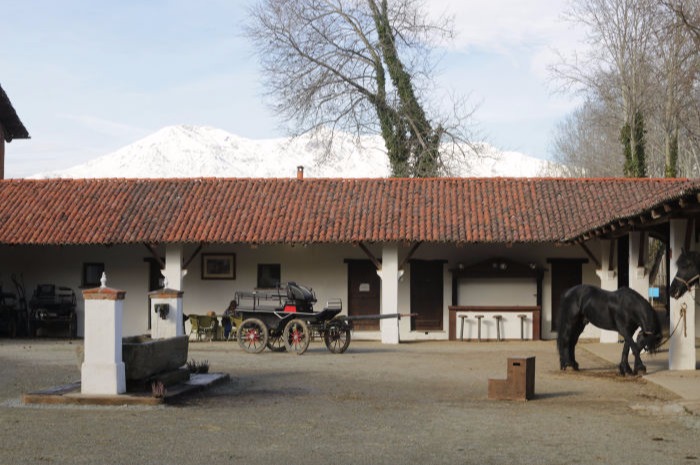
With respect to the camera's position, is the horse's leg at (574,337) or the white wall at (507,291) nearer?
the horse's leg at (574,337)

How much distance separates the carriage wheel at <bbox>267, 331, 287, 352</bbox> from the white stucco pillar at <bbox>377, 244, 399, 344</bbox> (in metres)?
4.03

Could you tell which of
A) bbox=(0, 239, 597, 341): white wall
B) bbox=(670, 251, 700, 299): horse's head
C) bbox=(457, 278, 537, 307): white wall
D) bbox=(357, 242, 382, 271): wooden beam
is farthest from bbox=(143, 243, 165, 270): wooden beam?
bbox=(670, 251, 700, 299): horse's head

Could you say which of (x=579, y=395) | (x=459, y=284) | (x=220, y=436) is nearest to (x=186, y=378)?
(x=220, y=436)

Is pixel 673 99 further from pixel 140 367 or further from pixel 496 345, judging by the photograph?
pixel 140 367

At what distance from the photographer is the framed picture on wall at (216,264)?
2559 cm

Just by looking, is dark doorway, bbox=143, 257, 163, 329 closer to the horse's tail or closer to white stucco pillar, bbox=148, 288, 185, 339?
white stucco pillar, bbox=148, 288, 185, 339

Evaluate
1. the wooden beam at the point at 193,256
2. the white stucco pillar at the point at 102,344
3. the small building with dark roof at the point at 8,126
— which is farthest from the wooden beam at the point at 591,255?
the small building with dark roof at the point at 8,126

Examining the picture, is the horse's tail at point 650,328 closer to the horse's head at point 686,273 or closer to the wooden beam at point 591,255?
the horse's head at point 686,273

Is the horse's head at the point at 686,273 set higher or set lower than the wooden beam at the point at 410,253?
lower

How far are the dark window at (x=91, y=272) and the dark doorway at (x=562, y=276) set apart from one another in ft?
38.4

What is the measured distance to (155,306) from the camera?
15203 mm

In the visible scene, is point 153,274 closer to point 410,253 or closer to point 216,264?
point 216,264

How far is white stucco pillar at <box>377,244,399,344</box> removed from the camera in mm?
23484

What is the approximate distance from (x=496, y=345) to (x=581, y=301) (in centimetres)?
699
